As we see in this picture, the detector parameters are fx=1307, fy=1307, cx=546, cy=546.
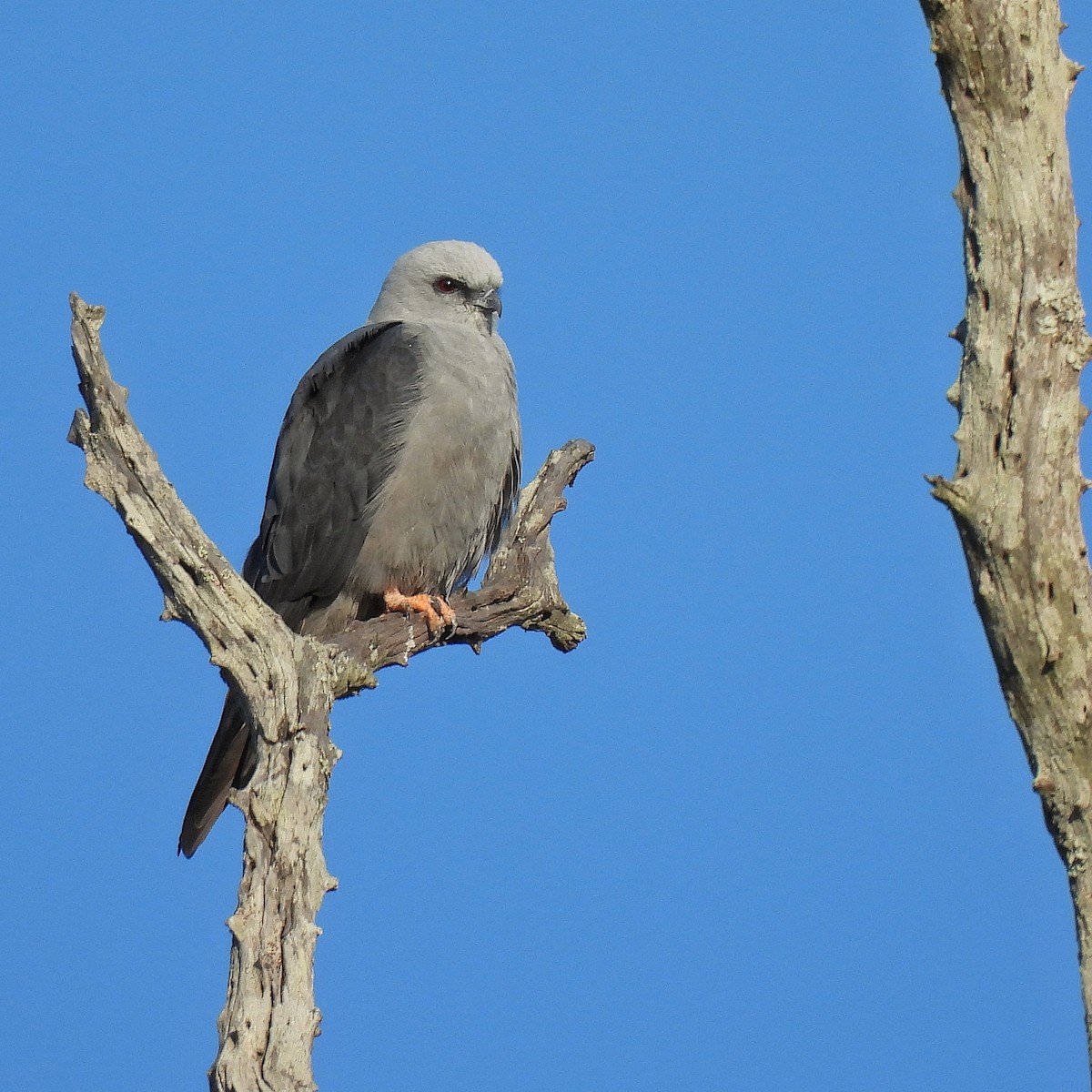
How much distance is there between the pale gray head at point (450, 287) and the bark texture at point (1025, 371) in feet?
8.40

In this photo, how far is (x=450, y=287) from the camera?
5.70m

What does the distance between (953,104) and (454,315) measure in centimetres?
264

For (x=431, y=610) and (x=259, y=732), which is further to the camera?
(x=431, y=610)

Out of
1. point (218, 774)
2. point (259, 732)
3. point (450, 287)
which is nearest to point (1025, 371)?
point (259, 732)

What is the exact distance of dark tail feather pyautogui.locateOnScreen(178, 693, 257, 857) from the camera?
15.5ft

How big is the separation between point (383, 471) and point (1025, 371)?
2664 mm

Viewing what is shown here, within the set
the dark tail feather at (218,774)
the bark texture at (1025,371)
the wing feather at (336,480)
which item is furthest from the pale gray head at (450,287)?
the bark texture at (1025,371)

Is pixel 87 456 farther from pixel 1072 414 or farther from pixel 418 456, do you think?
pixel 1072 414

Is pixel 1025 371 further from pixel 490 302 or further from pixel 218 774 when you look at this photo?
pixel 218 774

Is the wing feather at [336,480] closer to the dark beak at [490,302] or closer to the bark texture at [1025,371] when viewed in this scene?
the dark beak at [490,302]

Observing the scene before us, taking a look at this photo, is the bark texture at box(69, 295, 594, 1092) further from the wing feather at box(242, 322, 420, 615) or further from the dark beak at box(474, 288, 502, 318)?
the dark beak at box(474, 288, 502, 318)

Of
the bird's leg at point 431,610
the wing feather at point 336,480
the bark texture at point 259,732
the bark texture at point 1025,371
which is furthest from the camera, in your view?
the wing feather at point 336,480

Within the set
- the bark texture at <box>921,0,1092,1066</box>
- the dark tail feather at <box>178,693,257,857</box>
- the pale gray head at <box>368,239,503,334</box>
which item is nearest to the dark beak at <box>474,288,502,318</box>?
the pale gray head at <box>368,239,503,334</box>

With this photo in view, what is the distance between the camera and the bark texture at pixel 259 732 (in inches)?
137
